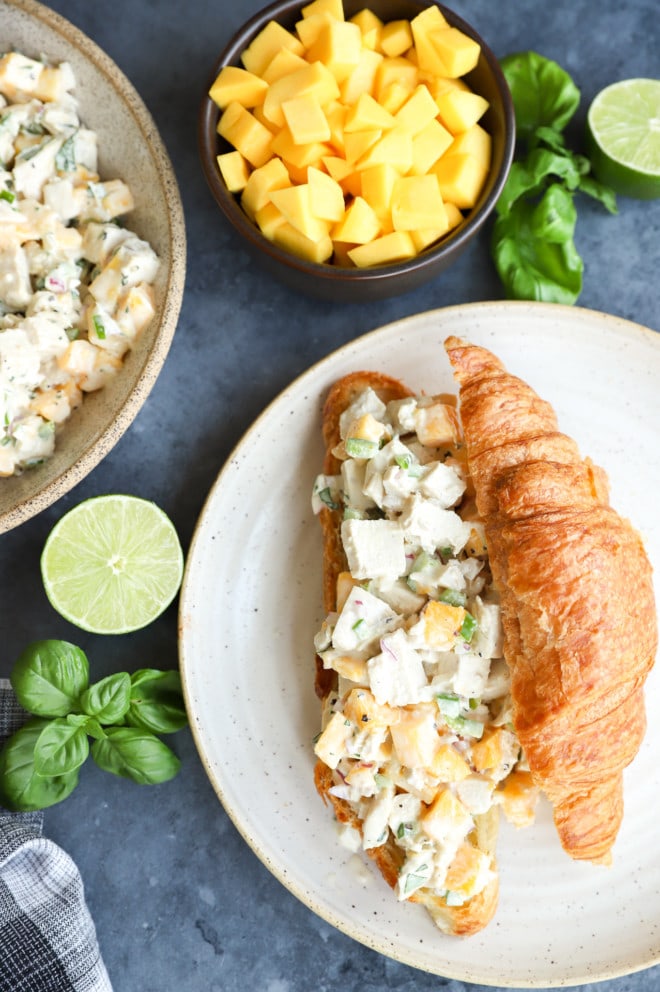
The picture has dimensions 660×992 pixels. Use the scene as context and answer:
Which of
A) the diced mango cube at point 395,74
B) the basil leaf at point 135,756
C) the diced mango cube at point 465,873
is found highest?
the diced mango cube at point 395,74

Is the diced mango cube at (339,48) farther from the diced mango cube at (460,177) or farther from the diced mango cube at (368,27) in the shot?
the diced mango cube at (460,177)

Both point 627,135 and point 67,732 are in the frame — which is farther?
point 627,135

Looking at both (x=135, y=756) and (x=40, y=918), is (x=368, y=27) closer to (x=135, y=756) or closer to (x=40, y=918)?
(x=135, y=756)

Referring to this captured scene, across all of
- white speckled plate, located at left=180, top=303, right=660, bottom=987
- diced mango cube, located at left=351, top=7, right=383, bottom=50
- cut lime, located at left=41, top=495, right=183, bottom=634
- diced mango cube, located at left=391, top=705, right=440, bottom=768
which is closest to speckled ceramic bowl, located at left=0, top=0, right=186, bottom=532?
cut lime, located at left=41, top=495, right=183, bottom=634

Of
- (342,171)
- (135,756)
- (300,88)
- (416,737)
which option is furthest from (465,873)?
(300,88)

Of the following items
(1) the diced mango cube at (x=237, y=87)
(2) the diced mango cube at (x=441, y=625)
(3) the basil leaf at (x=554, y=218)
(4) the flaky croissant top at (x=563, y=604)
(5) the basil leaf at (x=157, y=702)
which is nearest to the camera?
(4) the flaky croissant top at (x=563, y=604)

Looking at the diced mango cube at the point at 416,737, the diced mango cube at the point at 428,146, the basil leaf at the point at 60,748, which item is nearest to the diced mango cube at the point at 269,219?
the diced mango cube at the point at 428,146

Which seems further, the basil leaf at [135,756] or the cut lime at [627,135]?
the cut lime at [627,135]
